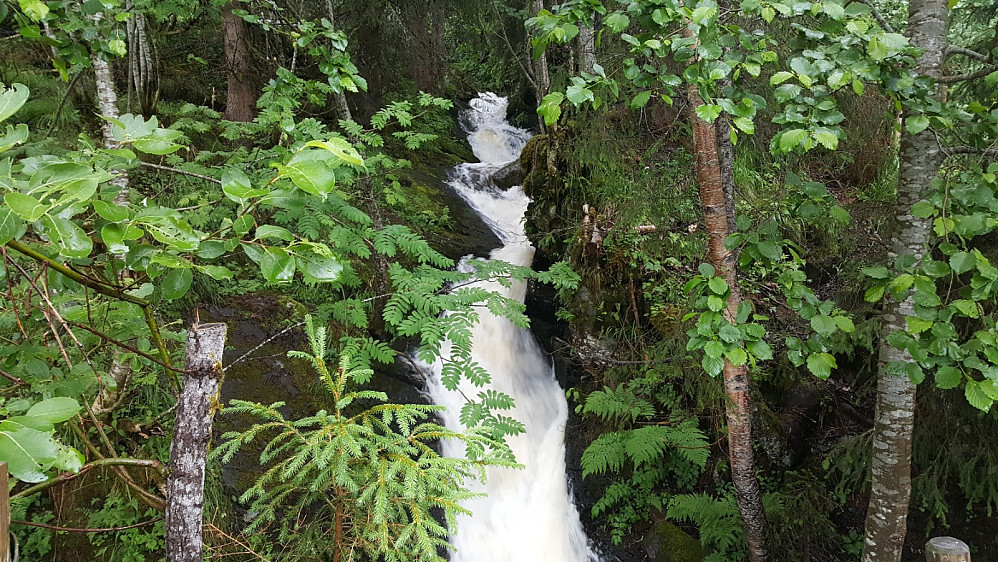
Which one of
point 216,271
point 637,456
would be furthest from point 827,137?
point 637,456

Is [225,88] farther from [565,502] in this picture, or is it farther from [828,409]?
[828,409]

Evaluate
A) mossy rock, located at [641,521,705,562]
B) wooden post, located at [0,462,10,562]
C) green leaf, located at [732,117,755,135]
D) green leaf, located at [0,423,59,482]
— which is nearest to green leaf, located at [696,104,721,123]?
green leaf, located at [732,117,755,135]

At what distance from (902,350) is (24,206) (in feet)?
10.4

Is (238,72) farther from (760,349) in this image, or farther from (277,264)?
(760,349)

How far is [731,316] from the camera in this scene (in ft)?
9.18

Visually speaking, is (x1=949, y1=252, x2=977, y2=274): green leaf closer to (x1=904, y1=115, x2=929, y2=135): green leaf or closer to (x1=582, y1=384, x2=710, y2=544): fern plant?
(x1=904, y1=115, x2=929, y2=135): green leaf

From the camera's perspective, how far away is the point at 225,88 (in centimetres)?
927

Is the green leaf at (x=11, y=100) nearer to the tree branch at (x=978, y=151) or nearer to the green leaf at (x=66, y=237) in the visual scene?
the green leaf at (x=66, y=237)

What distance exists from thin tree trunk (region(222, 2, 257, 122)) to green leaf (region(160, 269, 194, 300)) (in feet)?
22.7

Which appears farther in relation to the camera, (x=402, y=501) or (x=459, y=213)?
(x=459, y=213)

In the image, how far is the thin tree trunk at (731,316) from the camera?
315 centimetres

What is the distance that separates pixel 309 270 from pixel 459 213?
8.46 m

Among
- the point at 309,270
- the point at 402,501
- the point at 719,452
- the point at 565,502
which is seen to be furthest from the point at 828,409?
the point at 309,270

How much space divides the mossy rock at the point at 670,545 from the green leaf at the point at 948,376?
12.6 feet
